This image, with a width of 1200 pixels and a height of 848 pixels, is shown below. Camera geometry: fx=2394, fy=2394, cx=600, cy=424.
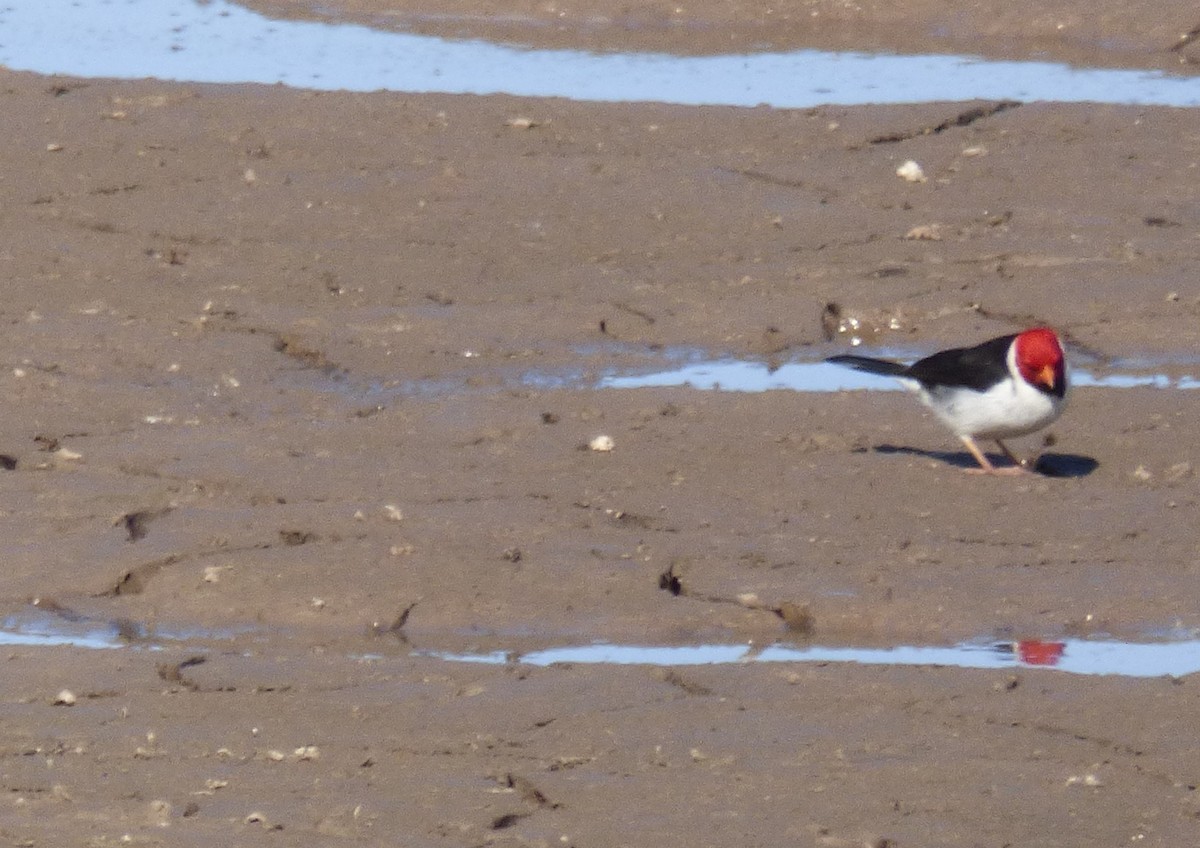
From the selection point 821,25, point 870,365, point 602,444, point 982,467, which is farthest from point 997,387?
point 821,25

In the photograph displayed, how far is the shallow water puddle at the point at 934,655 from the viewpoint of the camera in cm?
581

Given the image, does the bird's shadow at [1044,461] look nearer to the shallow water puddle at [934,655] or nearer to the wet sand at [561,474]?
the wet sand at [561,474]

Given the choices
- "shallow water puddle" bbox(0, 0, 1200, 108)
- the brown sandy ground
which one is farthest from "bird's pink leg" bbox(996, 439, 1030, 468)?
the brown sandy ground

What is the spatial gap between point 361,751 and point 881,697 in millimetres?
1202

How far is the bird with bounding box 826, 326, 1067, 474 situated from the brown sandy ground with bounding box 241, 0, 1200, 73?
5.63 metres

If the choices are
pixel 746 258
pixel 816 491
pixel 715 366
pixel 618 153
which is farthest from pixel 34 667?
pixel 618 153

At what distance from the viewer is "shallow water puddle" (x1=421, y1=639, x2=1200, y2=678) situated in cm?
581

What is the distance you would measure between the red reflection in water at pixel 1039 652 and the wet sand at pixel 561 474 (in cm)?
6

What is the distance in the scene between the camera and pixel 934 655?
5.91m

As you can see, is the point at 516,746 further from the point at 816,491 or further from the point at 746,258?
the point at 746,258

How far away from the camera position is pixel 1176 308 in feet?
28.0

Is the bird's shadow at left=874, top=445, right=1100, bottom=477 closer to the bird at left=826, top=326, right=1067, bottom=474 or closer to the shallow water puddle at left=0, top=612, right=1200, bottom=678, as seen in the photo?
the bird at left=826, top=326, right=1067, bottom=474

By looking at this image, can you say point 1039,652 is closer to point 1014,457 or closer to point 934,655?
point 934,655

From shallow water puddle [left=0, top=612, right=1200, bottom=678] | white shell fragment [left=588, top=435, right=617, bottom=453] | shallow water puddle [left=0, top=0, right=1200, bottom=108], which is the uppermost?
shallow water puddle [left=0, top=0, right=1200, bottom=108]
